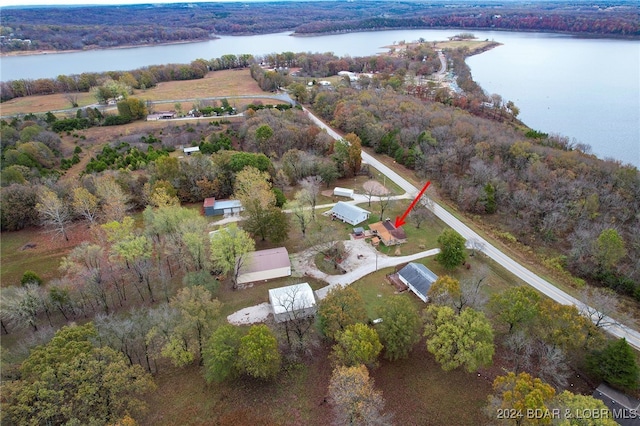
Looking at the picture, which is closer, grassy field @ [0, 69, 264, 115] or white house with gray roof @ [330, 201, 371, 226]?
white house with gray roof @ [330, 201, 371, 226]

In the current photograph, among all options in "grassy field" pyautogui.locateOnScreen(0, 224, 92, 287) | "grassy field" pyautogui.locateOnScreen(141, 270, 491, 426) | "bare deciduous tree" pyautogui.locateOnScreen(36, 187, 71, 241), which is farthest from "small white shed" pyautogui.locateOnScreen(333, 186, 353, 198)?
"bare deciduous tree" pyautogui.locateOnScreen(36, 187, 71, 241)

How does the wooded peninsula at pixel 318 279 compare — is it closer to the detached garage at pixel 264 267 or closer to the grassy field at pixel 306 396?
the grassy field at pixel 306 396

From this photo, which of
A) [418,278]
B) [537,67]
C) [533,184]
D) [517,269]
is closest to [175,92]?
[533,184]

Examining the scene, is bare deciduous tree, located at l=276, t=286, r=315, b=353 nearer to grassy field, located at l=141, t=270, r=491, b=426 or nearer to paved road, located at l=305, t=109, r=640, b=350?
grassy field, located at l=141, t=270, r=491, b=426

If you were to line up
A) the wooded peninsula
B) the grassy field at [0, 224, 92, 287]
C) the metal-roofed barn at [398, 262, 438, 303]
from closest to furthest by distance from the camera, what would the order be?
the wooded peninsula → the metal-roofed barn at [398, 262, 438, 303] → the grassy field at [0, 224, 92, 287]

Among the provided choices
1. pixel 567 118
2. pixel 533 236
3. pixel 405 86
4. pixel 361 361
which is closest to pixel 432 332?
pixel 361 361

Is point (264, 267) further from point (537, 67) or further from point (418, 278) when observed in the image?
point (537, 67)

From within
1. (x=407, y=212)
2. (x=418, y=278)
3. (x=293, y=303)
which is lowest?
(x=407, y=212)
